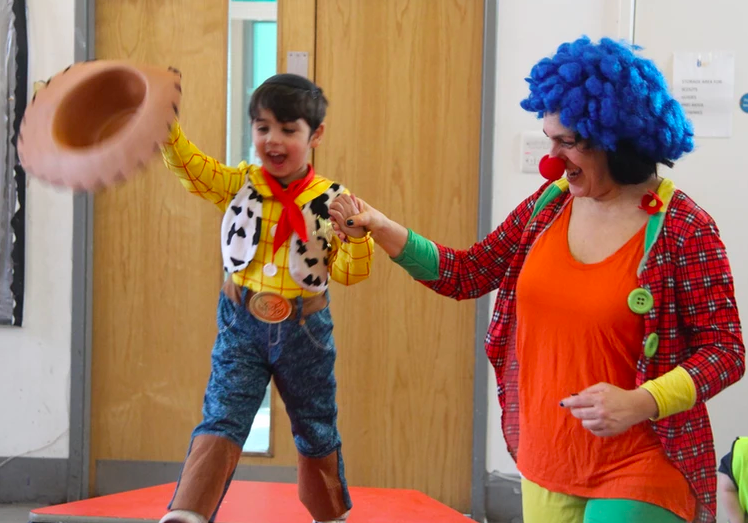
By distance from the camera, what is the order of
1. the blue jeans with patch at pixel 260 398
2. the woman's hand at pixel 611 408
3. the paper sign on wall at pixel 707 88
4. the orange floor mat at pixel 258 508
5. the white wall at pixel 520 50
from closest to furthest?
the woman's hand at pixel 611 408
the blue jeans with patch at pixel 260 398
the orange floor mat at pixel 258 508
the paper sign on wall at pixel 707 88
the white wall at pixel 520 50

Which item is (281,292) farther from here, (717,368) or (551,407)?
(717,368)

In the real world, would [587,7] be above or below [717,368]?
above

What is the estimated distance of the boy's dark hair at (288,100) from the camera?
6.27ft

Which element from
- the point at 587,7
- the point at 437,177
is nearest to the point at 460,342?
the point at 437,177

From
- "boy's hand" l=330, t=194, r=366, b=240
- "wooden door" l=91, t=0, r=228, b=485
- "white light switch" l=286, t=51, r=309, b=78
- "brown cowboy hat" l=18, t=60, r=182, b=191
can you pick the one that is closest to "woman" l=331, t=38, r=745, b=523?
"boy's hand" l=330, t=194, r=366, b=240

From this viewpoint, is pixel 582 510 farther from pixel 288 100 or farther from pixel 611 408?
pixel 288 100

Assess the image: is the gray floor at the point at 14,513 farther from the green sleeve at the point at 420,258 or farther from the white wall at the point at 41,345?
the green sleeve at the point at 420,258

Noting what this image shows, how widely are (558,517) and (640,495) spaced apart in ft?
0.56

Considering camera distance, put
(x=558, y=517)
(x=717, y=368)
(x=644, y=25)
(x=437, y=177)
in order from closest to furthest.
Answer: (x=717, y=368)
(x=558, y=517)
(x=644, y=25)
(x=437, y=177)

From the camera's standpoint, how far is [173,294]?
10.8 feet

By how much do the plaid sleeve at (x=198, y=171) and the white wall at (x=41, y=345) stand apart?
1474mm

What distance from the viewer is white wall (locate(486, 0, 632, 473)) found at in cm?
309

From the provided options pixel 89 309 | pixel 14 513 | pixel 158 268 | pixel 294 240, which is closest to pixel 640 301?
pixel 294 240

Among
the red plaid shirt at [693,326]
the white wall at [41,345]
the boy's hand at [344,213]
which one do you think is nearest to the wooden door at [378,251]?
the white wall at [41,345]
